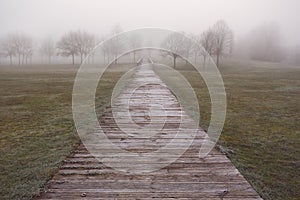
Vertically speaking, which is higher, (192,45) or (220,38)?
(220,38)

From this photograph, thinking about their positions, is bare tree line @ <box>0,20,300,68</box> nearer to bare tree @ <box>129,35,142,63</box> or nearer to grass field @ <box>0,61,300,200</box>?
bare tree @ <box>129,35,142,63</box>

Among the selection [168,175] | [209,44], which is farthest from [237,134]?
[209,44]

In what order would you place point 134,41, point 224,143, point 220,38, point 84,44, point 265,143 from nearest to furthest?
point 224,143, point 265,143, point 220,38, point 84,44, point 134,41

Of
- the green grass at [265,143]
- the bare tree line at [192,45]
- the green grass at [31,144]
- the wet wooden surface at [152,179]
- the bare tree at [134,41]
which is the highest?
the bare tree at [134,41]

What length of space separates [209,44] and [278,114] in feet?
158

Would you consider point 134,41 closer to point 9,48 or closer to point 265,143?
point 9,48

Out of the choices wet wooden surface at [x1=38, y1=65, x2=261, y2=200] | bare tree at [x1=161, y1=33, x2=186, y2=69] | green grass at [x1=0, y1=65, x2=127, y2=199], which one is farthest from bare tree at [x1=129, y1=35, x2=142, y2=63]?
wet wooden surface at [x1=38, y1=65, x2=261, y2=200]

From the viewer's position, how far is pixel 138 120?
29.1 ft

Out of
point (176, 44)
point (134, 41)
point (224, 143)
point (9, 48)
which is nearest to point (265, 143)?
point (224, 143)

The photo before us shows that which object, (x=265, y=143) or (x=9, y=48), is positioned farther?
(x=9, y=48)

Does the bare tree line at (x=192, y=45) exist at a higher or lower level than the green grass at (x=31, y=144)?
higher

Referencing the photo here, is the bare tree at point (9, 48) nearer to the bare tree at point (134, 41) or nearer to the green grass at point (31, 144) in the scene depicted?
the bare tree at point (134, 41)

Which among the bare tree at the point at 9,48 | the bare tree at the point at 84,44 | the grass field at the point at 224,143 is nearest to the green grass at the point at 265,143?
the grass field at the point at 224,143

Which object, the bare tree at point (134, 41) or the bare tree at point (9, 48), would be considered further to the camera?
the bare tree at point (9, 48)
